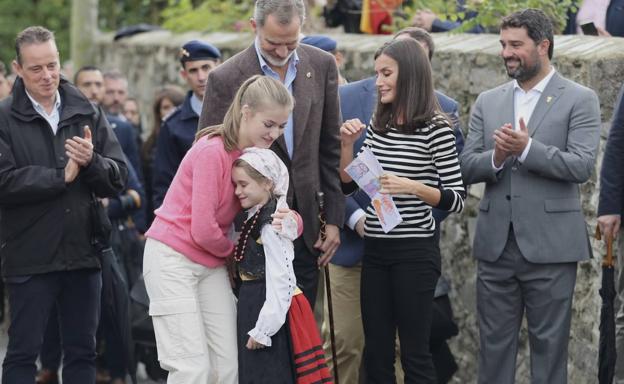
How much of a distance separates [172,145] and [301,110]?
2098 mm

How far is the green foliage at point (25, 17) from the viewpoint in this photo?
26344 mm

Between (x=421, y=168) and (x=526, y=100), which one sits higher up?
(x=526, y=100)

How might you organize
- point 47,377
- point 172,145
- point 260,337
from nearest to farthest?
point 260,337, point 172,145, point 47,377

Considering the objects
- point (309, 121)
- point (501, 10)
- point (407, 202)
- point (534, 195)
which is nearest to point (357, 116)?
point (309, 121)

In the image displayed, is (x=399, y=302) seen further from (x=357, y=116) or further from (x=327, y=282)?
(x=357, y=116)

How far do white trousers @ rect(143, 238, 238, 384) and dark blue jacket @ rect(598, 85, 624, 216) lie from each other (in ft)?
6.67

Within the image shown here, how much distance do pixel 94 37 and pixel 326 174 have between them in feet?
41.7

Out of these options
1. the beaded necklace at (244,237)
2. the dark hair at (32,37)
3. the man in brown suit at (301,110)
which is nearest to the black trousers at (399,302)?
the man in brown suit at (301,110)

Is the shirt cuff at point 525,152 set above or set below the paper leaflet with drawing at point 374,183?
above

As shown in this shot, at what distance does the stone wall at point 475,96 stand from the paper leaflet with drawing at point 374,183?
4.49 feet

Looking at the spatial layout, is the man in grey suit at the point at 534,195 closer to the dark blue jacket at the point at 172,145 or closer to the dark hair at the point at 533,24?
the dark hair at the point at 533,24

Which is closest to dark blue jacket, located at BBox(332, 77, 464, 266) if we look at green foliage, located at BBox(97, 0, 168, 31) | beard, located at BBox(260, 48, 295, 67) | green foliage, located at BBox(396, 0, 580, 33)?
beard, located at BBox(260, 48, 295, 67)

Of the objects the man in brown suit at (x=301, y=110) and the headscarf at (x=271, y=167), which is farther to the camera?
the man in brown suit at (x=301, y=110)

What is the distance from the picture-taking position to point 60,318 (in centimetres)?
758
